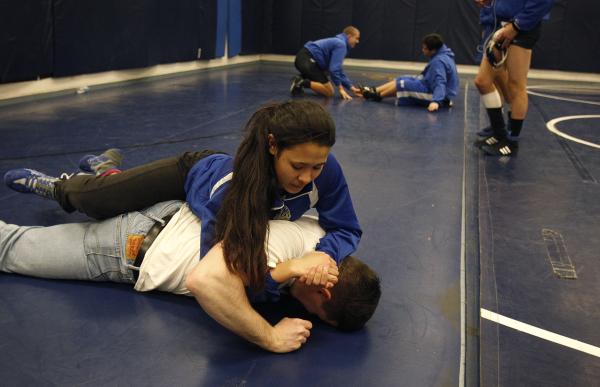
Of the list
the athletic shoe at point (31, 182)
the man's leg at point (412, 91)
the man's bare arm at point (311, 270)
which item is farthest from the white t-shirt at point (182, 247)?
the man's leg at point (412, 91)

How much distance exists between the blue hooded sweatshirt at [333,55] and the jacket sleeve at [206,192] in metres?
5.62

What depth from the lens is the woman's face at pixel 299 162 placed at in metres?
1.76

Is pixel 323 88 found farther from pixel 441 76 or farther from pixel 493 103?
pixel 493 103

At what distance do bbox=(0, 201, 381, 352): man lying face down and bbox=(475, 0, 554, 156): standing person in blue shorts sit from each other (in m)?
2.87

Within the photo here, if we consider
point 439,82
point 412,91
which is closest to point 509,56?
point 439,82

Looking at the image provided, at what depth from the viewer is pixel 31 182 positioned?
8.87ft

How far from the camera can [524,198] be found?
3592 millimetres

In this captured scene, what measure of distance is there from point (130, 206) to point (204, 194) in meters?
0.37

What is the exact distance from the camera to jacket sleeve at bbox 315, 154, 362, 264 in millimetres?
2066

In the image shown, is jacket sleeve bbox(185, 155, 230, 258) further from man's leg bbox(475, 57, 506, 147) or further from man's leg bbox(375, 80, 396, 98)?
man's leg bbox(375, 80, 396, 98)

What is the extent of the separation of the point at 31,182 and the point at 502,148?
136 inches

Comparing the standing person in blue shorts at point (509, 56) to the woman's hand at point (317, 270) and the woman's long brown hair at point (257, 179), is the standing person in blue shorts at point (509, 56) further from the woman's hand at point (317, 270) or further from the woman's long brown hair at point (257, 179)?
the woman's hand at point (317, 270)

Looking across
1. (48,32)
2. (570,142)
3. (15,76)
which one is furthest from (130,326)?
(48,32)

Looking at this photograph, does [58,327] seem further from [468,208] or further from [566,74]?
[566,74]
